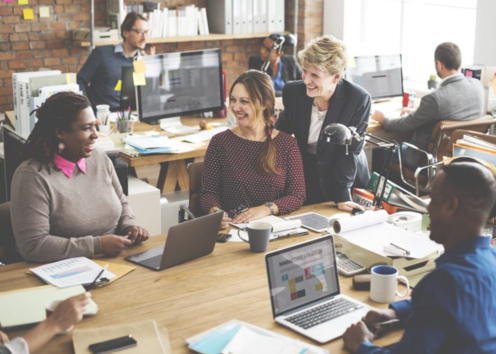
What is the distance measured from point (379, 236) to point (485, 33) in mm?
3573

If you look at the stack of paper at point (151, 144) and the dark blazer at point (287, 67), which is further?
the dark blazer at point (287, 67)

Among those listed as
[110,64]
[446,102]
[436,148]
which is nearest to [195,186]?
[436,148]

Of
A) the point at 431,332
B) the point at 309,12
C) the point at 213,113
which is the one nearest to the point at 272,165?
the point at 431,332

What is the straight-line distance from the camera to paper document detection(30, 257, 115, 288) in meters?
2.18

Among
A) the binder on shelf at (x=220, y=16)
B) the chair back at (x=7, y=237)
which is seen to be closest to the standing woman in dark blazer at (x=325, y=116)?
the chair back at (x=7, y=237)

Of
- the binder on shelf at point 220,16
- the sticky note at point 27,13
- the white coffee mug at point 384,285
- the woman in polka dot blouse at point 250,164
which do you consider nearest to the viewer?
the white coffee mug at point 384,285

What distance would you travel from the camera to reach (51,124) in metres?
2.52

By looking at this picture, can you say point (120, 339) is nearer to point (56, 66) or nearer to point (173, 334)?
point (173, 334)

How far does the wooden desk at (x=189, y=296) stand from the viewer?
1.92m

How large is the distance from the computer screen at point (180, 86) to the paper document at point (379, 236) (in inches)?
86.6

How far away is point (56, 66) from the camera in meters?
6.30

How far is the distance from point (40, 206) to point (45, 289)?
0.38 meters

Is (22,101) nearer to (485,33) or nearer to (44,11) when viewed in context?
(44,11)

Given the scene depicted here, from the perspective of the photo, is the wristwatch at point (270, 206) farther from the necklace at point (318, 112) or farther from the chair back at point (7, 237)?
the chair back at point (7, 237)
